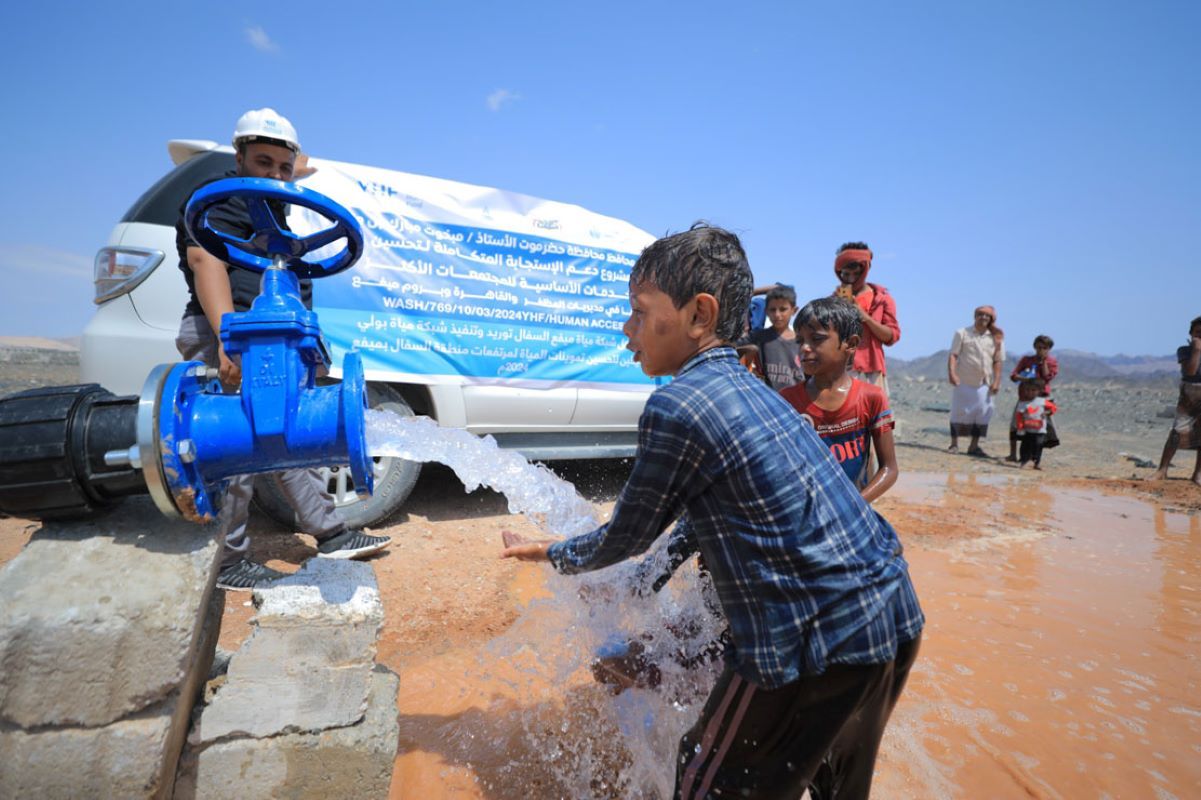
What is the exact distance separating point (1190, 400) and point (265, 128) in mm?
10056

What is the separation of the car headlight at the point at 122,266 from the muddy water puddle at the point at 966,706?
2370 millimetres

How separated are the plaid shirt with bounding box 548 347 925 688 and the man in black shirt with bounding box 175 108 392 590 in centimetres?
150

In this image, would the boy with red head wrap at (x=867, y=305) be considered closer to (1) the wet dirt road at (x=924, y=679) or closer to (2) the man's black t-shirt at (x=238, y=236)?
(1) the wet dirt road at (x=924, y=679)

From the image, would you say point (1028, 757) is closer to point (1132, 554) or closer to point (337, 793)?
point (337, 793)

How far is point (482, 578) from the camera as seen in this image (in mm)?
3576

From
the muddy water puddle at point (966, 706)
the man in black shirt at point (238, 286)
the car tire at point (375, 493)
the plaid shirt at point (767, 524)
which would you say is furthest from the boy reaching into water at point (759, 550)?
the car tire at point (375, 493)

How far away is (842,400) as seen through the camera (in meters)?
2.89

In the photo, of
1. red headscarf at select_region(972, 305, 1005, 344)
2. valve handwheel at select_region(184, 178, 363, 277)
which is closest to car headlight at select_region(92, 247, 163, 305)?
valve handwheel at select_region(184, 178, 363, 277)

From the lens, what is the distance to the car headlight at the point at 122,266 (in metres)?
3.33

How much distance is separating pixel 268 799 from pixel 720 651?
1320mm

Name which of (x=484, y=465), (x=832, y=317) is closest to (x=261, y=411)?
(x=484, y=465)

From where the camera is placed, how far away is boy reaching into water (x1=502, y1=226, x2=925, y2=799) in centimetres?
134

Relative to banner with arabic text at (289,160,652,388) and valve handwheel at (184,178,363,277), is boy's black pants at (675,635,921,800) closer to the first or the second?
valve handwheel at (184,178,363,277)

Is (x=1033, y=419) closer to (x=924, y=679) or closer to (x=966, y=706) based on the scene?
(x=924, y=679)
